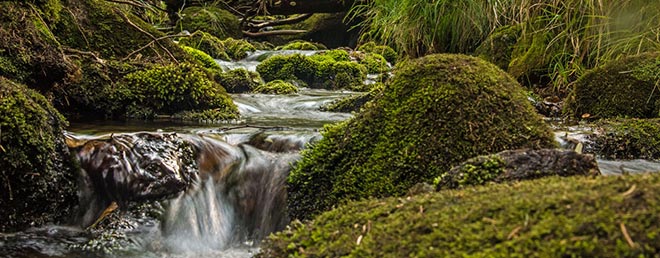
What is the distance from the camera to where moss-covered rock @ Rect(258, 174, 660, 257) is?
1.33 meters

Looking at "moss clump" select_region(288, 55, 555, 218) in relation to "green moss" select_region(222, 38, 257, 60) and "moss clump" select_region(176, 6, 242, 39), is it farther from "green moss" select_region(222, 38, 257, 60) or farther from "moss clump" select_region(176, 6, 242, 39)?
"moss clump" select_region(176, 6, 242, 39)

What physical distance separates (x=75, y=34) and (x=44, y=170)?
10.4 ft

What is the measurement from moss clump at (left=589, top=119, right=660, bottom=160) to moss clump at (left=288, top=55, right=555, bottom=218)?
142 centimetres

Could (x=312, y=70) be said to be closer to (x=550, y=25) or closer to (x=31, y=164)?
(x=550, y=25)

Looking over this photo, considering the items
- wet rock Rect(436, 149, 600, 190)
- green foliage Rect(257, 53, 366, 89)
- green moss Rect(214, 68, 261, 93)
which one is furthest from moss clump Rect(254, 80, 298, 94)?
wet rock Rect(436, 149, 600, 190)

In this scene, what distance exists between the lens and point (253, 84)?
9.13m

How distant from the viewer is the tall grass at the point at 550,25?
211 inches

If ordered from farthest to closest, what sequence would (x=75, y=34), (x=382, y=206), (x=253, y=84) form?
(x=253, y=84), (x=75, y=34), (x=382, y=206)

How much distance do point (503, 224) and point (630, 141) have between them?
3.36 meters

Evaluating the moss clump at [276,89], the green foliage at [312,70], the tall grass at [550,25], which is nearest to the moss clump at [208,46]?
the green foliage at [312,70]

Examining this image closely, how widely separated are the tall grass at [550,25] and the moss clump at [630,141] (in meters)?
→ 1.03

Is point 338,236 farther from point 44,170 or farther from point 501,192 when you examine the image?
point 44,170

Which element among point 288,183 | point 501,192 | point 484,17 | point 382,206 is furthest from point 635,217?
point 484,17

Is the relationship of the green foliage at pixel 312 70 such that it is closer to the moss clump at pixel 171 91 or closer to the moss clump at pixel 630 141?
the moss clump at pixel 171 91
